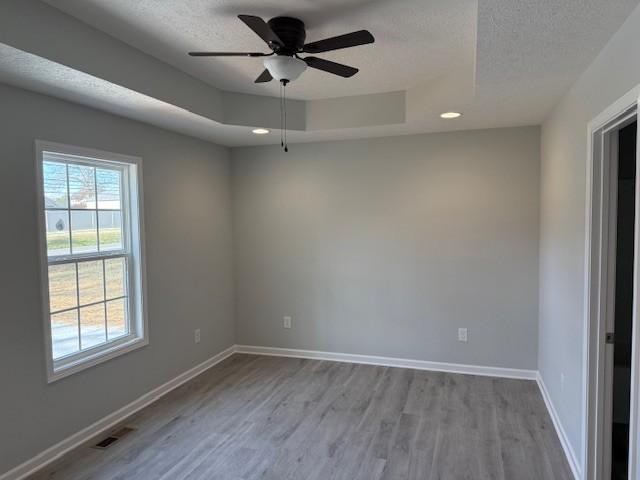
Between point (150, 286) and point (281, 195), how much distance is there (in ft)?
5.85

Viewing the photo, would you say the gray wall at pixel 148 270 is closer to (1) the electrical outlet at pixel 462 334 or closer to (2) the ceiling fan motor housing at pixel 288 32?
(2) the ceiling fan motor housing at pixel 288 32

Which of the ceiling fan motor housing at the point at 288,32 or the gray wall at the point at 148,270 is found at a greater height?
the ceiling fan motor housing at the point at 288,32

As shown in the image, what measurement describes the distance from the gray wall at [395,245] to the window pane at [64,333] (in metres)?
2.18

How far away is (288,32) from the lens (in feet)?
7.93

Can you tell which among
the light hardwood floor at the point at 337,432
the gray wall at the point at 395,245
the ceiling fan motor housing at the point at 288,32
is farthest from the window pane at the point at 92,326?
the ceiling fan motor housing at the point at 288,32

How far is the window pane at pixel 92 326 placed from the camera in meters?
3.18

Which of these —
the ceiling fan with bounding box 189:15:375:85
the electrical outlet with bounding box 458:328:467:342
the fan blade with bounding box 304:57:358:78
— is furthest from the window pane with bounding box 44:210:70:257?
the electrical outlet with bounding box 458:328:467:342

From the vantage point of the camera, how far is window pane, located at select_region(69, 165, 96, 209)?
3.08 m

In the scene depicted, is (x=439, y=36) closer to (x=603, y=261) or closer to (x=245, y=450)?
(x=603, y=261)

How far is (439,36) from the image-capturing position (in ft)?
8.63

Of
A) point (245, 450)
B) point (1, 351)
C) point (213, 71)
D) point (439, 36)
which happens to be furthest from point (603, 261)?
point (1, 351)

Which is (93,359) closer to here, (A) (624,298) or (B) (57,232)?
(B) (57,232)

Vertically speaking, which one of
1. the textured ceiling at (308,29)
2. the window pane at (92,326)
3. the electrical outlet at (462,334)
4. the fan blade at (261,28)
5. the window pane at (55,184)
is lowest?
the electrical outlet at (462,334)

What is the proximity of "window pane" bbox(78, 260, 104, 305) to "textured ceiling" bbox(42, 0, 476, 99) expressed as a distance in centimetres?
163
